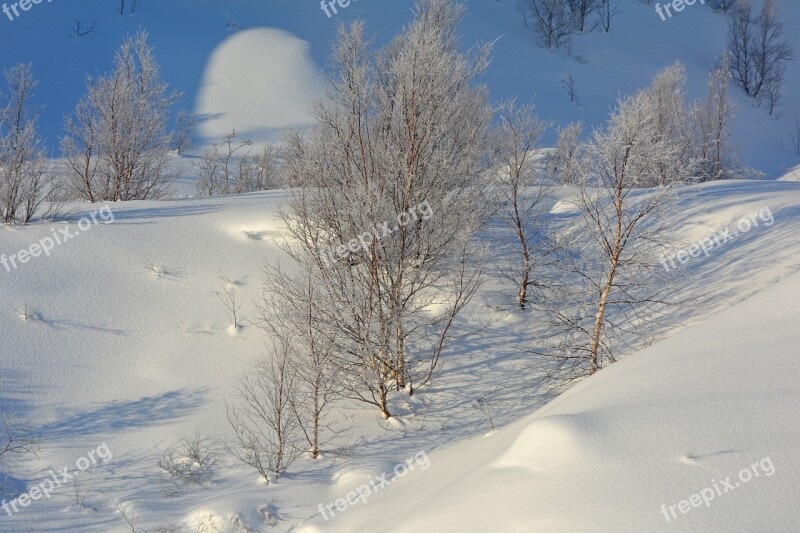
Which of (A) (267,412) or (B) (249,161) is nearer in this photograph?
(A) (267,412)

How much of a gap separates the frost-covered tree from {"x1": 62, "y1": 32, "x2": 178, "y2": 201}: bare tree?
7120 millimetres

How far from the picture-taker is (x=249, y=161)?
25938mm

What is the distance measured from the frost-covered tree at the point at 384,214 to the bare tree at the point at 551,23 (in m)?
35.3

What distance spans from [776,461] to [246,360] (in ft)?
25.5

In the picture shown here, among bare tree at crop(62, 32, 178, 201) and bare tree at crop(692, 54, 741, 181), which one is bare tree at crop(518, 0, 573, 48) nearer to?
bare tree at crop(692, 54, 741, 181)

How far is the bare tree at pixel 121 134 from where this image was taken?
1650 cm

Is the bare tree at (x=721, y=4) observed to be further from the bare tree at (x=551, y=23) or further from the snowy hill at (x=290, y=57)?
the bare tree at (x=551, y=23)

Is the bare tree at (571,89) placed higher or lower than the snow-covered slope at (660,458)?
higher

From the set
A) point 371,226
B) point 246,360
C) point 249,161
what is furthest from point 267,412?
point 249,161

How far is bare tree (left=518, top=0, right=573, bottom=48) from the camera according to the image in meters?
43.9

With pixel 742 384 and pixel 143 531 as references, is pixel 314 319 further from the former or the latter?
pixel 742 384

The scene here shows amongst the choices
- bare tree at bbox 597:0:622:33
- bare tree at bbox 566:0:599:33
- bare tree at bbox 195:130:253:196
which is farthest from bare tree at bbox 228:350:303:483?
bare tree at bbox 597:0:622:33

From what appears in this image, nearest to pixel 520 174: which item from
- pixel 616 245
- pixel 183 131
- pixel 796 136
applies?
pixel 616 245

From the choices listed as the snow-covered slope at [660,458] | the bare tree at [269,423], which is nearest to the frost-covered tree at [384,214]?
the bare tree at [269,423]
